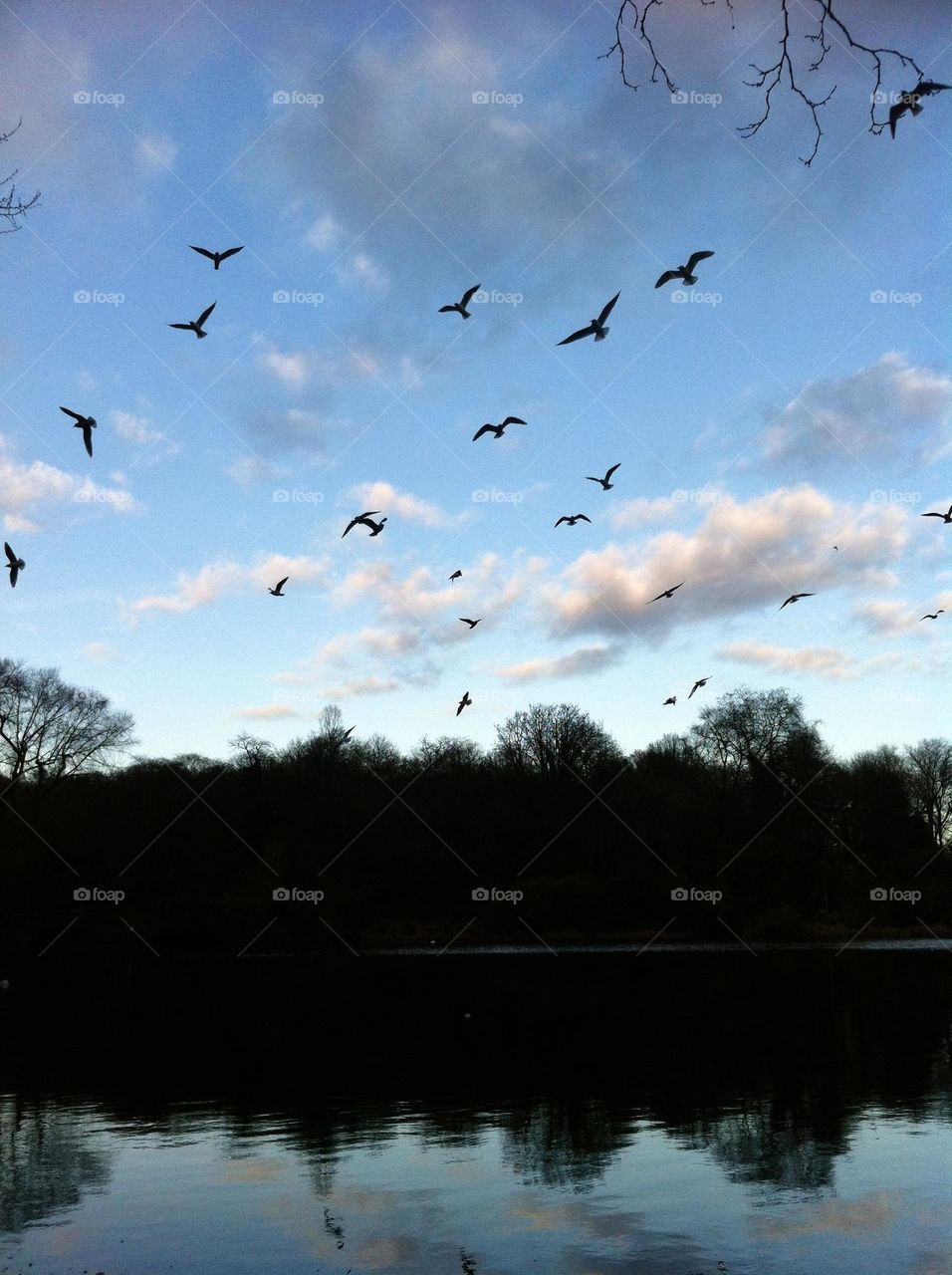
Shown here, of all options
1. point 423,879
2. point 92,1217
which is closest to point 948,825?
point 423,879

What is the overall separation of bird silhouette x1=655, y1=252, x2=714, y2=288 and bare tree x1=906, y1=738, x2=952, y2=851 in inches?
2783

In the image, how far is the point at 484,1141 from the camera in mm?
17078

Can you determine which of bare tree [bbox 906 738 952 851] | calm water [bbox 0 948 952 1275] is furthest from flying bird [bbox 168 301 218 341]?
bare tree [bbox 906 738 952 851]

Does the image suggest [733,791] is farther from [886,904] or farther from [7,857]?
[7,857]

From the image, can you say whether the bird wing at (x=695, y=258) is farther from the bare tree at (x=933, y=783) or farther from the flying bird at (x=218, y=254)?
the bare tree at (x=933, y=783)

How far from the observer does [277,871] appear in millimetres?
62312

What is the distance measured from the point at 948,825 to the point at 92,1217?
8146 centimetres

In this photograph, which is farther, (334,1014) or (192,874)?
(192,874)

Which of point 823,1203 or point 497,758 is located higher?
point 497,758

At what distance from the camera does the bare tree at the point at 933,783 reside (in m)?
83.2

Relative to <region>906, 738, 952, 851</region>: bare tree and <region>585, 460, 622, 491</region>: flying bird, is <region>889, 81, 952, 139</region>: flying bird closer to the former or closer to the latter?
<region>585, 460, 622, 491</region>: flying bird

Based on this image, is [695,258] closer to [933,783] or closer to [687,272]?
[687,272]

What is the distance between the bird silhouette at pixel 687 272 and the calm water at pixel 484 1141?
11.4 metres

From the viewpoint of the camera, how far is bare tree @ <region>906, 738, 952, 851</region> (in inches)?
3274
